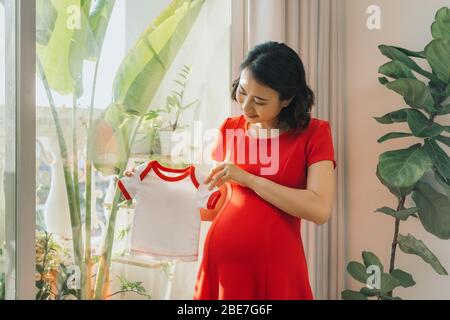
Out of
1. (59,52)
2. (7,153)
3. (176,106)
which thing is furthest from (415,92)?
(7,153)

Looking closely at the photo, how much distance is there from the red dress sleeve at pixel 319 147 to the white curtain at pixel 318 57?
695 mm

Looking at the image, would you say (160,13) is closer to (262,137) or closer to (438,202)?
(262,137)

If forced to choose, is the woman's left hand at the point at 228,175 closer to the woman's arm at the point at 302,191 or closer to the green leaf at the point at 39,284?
the woman's arm at the point at 302,191

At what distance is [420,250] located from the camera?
2049mm

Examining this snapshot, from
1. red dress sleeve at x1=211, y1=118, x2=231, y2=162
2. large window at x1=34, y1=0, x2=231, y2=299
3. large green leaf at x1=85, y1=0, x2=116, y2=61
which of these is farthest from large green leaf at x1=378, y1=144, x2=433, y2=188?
large green leaf at x1=85, y1=0, x2=116, y2=61

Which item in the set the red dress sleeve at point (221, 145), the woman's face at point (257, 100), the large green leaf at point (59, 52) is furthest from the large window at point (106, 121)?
the woman's face at point (257, 100)

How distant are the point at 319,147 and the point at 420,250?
768 millimetres

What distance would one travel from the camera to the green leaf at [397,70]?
203cm

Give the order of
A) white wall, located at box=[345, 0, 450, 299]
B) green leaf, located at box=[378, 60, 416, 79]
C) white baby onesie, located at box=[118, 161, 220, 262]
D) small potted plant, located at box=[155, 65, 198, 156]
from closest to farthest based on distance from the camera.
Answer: white baby onesie, located at box=[118, 161, 220, 262], green leaf, located at box=[378, 60, 416, 79], small potted plant, located at box=[155, 65, 198, 156], white wall, located at box=[345, 0, 450, 299]

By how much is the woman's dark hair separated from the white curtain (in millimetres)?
640

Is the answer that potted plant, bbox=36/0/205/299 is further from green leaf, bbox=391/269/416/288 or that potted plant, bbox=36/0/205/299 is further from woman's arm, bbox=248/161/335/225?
green leaf, bbox=391/269/416/288

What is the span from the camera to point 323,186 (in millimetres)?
1544

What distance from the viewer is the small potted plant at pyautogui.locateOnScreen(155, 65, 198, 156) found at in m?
2.13

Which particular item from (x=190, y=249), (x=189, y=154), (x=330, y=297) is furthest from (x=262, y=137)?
(x=330, y=297)
